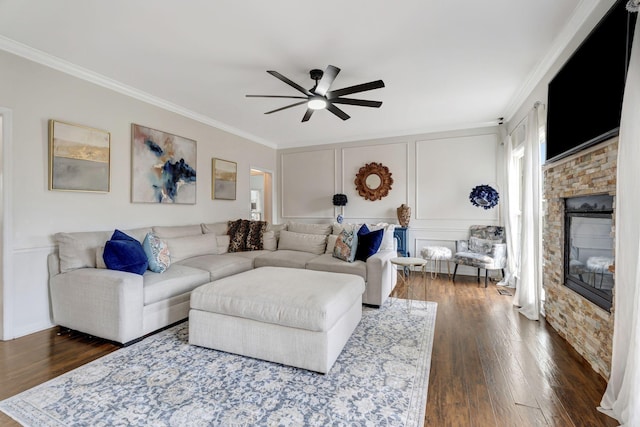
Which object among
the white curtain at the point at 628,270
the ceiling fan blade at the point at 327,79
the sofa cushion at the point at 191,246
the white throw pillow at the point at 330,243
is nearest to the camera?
the white curtain at the point at 628,270

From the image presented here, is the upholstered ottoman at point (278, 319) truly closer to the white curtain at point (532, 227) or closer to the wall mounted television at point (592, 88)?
the white curtain at point (532, 227)

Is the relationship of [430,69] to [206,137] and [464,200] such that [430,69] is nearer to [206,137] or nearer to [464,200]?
[464,200]

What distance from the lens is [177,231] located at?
3934 millimetres

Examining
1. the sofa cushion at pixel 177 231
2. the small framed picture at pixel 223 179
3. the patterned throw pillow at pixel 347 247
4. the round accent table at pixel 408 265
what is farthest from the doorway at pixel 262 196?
the round accent table at pixel 408 265

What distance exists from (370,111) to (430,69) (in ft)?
4.63

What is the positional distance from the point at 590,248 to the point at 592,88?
1.22m

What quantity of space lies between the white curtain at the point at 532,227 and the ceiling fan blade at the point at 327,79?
2.28 metres

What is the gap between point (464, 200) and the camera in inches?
204

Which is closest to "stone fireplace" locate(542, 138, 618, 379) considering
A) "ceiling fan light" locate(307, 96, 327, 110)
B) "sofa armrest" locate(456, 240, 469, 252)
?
"sofa armrest" locate(456, 240, 469, 252)

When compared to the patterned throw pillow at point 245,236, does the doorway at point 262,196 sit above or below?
above

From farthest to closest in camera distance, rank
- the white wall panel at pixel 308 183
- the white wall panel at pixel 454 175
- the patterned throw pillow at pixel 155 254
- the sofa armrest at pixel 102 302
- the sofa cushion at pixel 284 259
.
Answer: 1. the white wall panel at pixel 308 183
2. the white wall panel at pixel 454 175
3. the sofa cushion at pixel 284 259
4. the patterned throw pillow at pixel 155 254
5. the sofa armrest at pixel 102 302

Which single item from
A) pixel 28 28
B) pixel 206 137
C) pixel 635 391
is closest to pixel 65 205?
pixel 28 28

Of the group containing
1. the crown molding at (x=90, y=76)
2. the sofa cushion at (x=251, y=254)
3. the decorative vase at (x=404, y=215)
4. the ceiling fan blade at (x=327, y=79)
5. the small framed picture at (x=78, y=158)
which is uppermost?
the crown molding at (x=90, y=76)

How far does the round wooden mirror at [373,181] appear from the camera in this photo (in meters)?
5.73
